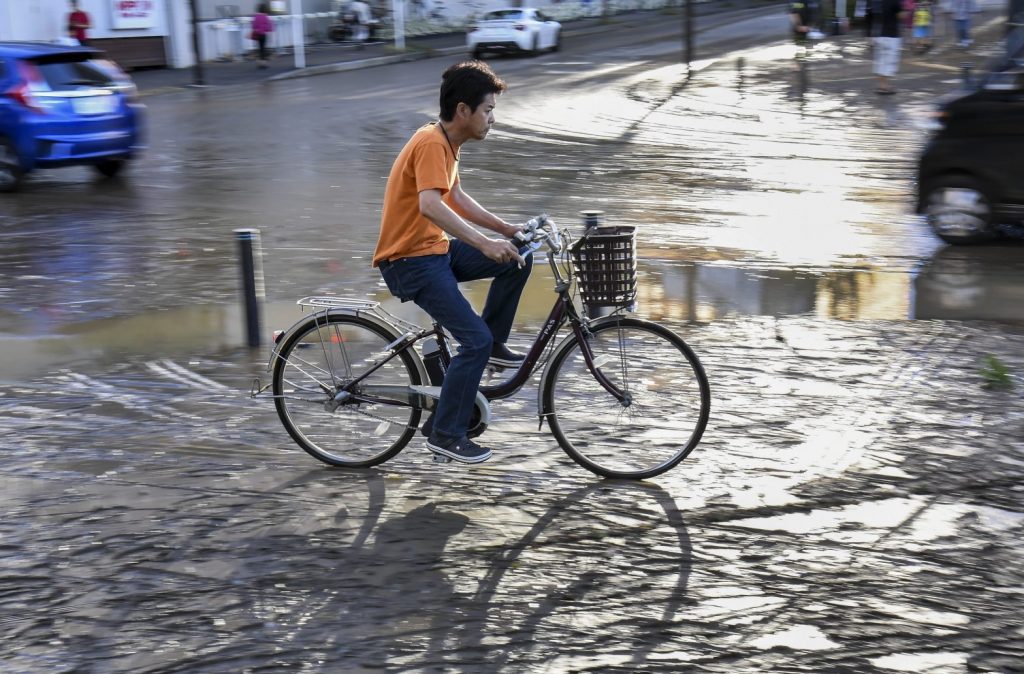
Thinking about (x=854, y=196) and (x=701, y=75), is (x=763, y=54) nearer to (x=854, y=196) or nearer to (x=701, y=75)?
(x=701, y=75)

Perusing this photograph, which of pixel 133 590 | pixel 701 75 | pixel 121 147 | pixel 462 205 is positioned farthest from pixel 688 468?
pixel 701 75

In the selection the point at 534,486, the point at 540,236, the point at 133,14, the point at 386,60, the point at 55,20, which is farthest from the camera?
the point at 386,60

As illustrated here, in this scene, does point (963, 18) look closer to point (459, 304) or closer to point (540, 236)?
point (540, 236)

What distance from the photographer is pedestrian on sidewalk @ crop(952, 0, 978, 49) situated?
100 ft

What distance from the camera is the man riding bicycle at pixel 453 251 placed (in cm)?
498

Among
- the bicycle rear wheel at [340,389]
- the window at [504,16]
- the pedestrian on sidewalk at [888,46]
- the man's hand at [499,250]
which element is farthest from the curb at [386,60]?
the man's hand at [499,250]

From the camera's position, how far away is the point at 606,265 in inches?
199

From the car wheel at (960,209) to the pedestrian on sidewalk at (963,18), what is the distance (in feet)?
73.1

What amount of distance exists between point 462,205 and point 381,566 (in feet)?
5.74

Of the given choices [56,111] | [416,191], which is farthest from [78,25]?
[416,191]

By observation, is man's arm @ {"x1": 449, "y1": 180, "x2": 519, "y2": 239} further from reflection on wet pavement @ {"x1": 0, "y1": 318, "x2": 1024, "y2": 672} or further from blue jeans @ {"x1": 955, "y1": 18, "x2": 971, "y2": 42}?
blue jeans @ {"x1": 955, "y1": 18, "x2": 971, "y2": 42}

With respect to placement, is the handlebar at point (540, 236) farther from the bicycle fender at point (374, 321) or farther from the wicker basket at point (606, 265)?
the bicycle fender at point (374, 321)

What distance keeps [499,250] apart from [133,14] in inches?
1258

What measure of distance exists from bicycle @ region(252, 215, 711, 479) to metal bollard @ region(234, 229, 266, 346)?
2.24 meters
